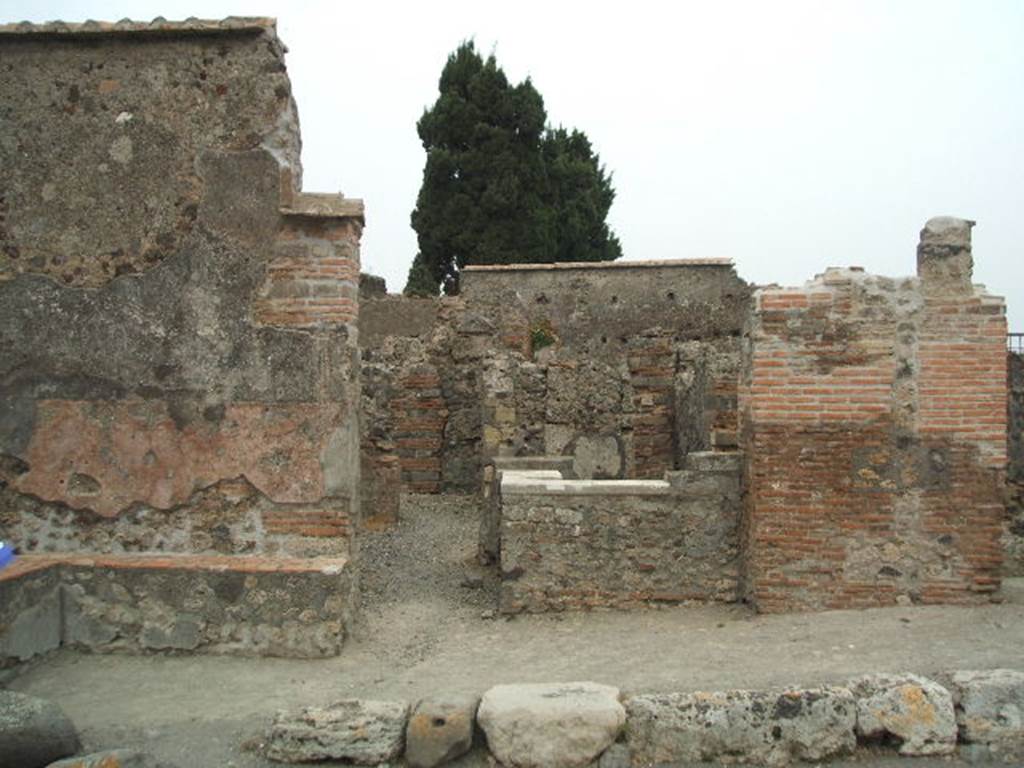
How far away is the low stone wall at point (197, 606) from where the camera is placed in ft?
16.6

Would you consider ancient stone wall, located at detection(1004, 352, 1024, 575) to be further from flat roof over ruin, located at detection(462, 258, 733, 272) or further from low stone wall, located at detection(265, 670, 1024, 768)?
flat roof over ruin, located at detection(462, 258, 733, 272)

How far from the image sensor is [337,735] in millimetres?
4113

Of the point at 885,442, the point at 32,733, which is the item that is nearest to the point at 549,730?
the point at 32,733

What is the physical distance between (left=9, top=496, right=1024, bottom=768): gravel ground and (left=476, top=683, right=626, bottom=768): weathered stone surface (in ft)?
0.63

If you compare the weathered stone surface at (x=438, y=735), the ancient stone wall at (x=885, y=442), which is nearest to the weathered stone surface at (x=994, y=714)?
the ancient stone wall at (x=885, y=442)

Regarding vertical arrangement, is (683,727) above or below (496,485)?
below

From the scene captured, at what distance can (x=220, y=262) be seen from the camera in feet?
17.5

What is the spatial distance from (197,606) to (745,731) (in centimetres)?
300

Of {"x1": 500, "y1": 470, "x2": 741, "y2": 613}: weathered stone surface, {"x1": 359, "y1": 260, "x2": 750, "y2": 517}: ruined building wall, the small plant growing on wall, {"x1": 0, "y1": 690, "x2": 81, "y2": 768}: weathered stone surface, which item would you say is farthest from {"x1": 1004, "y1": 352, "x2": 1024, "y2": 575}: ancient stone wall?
the small plant growing on wall

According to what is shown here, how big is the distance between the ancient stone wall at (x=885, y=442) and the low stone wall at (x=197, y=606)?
107 inches

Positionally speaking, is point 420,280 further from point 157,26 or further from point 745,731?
point 745,731

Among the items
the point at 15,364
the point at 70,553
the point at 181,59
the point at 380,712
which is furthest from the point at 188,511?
the point at 181,59

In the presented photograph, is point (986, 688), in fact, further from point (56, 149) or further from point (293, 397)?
point (56, 149)

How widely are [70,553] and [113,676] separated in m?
0.86
